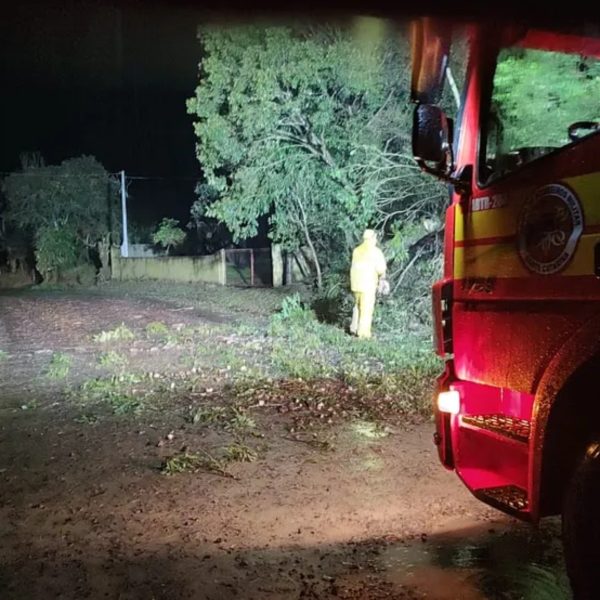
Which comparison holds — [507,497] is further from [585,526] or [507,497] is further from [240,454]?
[240,454]

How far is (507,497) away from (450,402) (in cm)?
59

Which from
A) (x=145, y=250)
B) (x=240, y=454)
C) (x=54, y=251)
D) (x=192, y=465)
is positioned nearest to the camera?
(x=192, y=465)

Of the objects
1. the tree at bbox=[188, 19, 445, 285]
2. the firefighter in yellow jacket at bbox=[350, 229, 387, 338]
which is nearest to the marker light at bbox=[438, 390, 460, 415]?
the firefighter in yellow jacket at bbox=[350, 229, 387, 338]

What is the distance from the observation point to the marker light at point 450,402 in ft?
12.3

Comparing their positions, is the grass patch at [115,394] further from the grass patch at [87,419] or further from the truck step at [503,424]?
the truck step at [503,424]

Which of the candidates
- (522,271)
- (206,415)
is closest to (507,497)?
(522,271)

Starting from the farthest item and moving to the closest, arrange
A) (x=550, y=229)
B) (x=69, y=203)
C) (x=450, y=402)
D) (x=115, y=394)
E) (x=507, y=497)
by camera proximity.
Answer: (x=69, y=203) → (x=115, y=394) → (x=450, y=402) → (x=507, y=497) → (x=550, y=229)

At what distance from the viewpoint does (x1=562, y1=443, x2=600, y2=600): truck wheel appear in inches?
109

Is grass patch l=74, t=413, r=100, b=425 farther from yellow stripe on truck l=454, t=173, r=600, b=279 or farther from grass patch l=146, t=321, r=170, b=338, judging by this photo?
grass patch l=146, t=321, r=170, b=338

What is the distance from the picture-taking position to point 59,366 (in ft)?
31.2

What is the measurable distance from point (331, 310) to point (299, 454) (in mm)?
7962

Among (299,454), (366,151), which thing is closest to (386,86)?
(366,151)

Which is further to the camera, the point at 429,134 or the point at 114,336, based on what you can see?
the point at 114,336

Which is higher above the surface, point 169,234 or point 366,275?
point 169,234
